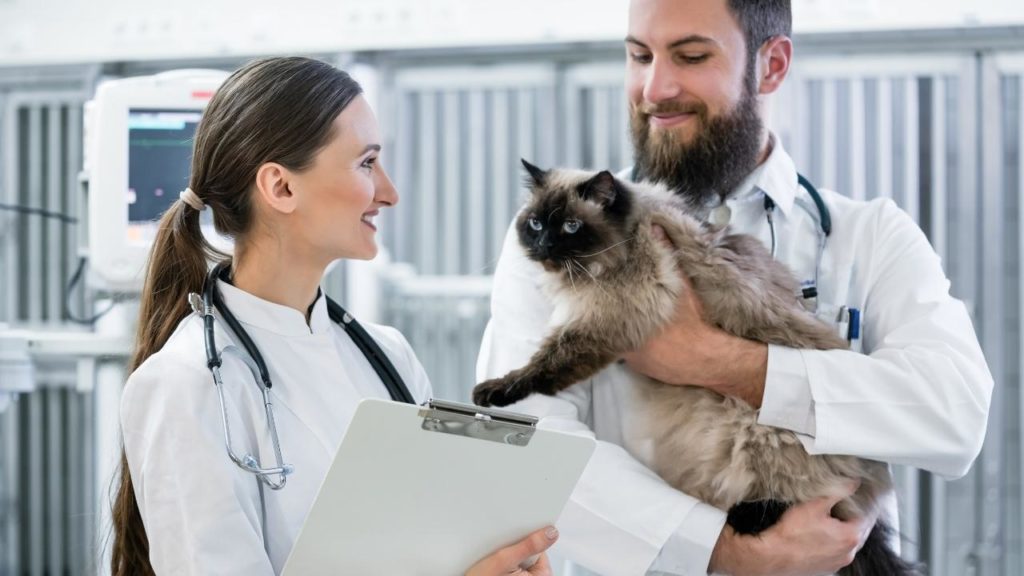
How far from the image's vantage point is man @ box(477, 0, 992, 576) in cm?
146

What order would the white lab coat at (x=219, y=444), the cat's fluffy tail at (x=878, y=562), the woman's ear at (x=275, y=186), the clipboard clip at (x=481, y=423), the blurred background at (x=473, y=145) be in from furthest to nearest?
the blurred background at (x=473, y=145) → the cat's fluffy tail at (x=878, y=562) → the woman's ear at (x=275, y=186) → the white lab coat at (x=219, y=444) → the clipboard clip at (x=481, y=423)

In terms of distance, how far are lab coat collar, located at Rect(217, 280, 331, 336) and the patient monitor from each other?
3.80 ft

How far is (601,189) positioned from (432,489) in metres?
0.71

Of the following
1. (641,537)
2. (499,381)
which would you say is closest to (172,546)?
(499,381)

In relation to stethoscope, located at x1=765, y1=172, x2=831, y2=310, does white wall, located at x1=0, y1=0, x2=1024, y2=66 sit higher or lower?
higher

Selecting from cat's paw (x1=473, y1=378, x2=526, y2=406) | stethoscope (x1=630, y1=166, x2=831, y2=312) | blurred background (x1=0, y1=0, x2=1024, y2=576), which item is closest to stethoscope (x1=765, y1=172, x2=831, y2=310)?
stethoscope (x1=630, y1=166, x2=831, y2=312)

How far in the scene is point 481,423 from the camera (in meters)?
1.09

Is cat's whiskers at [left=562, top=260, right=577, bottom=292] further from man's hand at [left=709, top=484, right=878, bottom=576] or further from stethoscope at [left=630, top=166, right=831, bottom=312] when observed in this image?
man's hand at [left=709, top=484, right=878, bottom=576]

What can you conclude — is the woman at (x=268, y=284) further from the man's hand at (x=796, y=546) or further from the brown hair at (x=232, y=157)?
the man's hand at (x=796, y=546)

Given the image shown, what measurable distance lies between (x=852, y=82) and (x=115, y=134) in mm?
2419

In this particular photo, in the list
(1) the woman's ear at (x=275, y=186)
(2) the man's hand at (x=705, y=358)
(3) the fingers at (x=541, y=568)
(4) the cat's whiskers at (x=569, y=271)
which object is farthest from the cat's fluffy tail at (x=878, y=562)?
(1) the woman's ear at (x=275, y=186)

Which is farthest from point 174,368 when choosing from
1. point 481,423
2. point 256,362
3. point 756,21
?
point 756,21

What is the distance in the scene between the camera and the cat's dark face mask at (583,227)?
165 cm

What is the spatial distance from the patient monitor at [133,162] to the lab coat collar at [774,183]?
4.95ft
